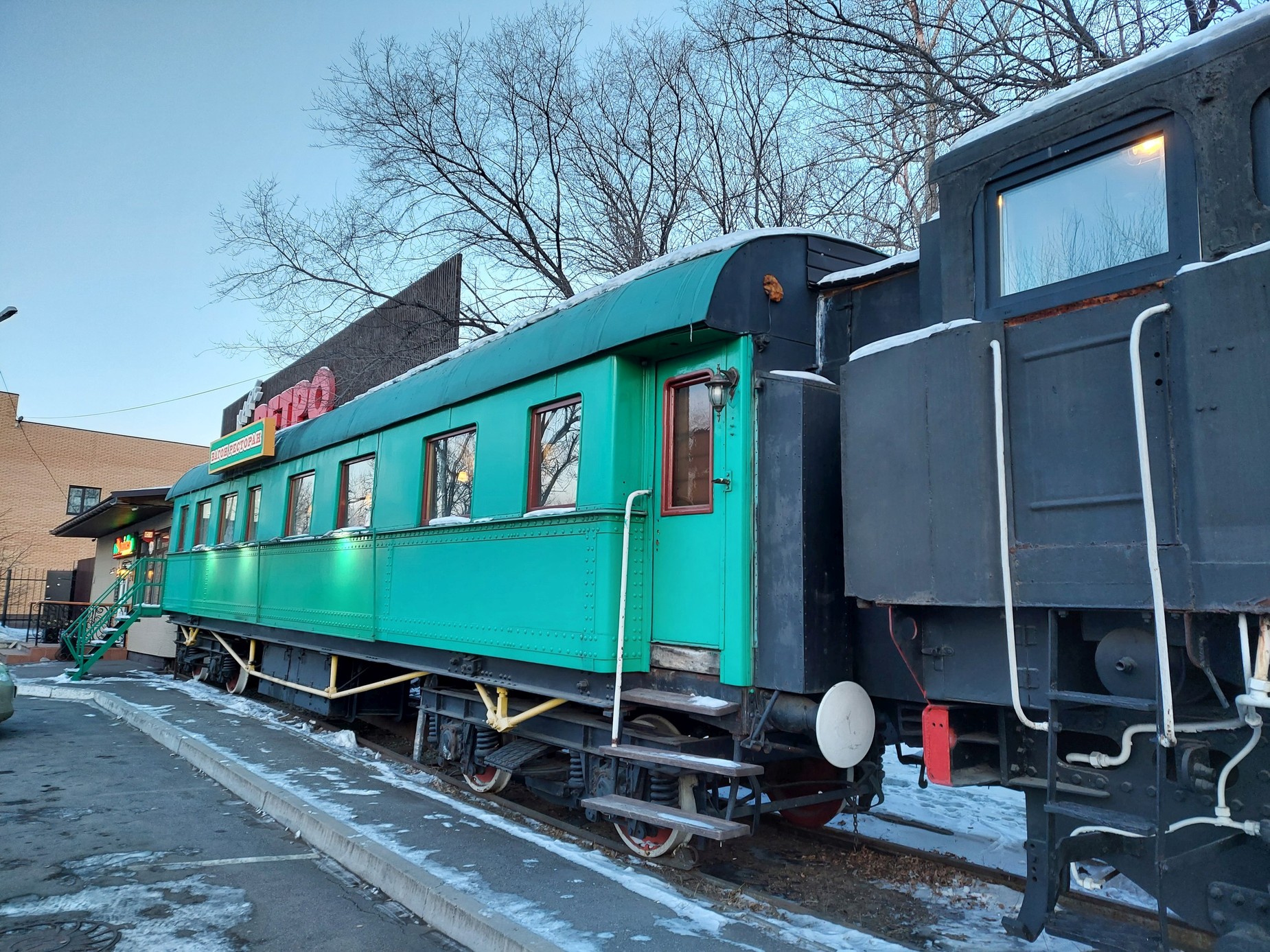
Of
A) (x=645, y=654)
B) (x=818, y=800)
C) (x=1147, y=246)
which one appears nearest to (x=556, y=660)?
(x=645, y=654)

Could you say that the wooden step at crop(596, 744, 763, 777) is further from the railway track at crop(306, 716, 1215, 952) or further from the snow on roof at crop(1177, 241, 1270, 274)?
the snow on roof at crop(1177, 241, 1270, 274)

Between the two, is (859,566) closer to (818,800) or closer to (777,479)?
(777,479)

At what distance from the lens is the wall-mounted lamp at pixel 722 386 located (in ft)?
16.4

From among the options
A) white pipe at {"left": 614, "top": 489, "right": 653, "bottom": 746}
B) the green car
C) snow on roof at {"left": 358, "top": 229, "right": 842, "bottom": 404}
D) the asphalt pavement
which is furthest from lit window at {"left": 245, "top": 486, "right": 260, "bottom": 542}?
white pipe at {"left": 614, "top": 489, "right": 653, "bottom": 746}

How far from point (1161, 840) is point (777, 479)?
2.38 meters

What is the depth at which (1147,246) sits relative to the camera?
346 cm

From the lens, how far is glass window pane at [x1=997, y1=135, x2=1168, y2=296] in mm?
3480

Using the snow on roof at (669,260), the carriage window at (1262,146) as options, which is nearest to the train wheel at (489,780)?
the snow on roof at (669,260)

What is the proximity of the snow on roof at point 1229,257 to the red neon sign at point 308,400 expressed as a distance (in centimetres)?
1000

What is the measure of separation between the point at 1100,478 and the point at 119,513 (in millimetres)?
24264

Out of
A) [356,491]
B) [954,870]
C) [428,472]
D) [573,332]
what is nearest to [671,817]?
[954,870]

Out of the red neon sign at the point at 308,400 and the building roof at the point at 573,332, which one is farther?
the red neon sign at the point at 308,400

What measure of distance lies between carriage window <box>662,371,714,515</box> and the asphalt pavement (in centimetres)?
271

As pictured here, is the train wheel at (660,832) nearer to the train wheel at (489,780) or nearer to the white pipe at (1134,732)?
the train wheel at (489,780)
